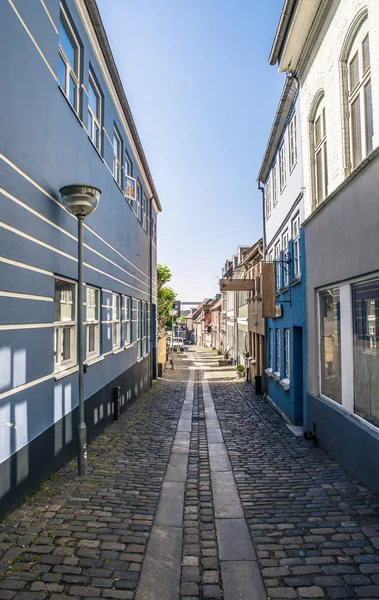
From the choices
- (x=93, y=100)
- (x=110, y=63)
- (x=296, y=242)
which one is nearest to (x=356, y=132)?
(x=296, y=242)

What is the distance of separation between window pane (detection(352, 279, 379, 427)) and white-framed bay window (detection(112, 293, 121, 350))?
20.8 ft

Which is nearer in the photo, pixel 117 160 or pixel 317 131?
pixel 317 131

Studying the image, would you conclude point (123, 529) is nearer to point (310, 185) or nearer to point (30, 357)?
point (30, 357)

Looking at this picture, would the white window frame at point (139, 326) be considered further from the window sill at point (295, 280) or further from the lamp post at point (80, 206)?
the lamp post at point (80, 206)

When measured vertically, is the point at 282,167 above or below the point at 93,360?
above

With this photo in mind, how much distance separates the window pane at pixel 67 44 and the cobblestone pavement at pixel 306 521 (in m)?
7.13

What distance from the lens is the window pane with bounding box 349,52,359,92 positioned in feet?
21.4

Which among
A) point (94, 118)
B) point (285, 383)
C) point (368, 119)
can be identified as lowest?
point (285, 383)

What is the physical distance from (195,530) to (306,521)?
117 cm

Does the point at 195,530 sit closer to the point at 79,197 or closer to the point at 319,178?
the point at 79,197

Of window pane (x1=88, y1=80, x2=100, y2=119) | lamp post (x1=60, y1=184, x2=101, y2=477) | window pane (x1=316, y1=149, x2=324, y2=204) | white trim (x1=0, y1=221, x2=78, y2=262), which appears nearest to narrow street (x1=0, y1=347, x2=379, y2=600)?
lamp post (x1=60, y1=184, x2=101, y2=477)

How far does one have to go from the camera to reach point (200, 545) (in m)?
4.17

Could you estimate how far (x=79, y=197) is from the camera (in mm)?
5762

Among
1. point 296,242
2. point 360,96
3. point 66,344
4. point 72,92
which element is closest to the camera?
point 360,96
